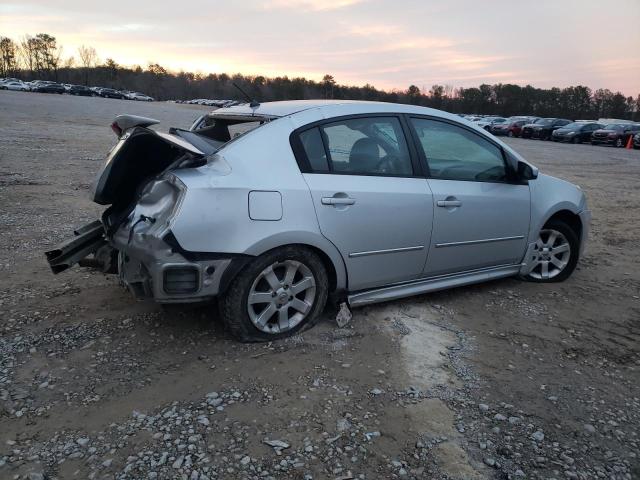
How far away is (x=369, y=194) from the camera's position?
3.68m

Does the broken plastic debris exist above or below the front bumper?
below

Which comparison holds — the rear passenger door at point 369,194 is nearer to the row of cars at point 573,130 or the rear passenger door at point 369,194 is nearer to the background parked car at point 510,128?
the row of cars at point 573,130

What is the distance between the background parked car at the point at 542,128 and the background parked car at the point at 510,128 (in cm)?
79

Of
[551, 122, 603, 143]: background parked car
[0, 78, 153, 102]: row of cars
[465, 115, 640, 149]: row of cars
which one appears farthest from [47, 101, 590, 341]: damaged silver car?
[0, 78, 153, 102]: row of cars

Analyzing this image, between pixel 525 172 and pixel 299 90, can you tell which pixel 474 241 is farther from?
pixel 299 90

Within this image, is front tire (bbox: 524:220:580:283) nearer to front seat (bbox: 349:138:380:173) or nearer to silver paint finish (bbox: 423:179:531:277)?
silver paint finish (bbox: 423:179:531:277)

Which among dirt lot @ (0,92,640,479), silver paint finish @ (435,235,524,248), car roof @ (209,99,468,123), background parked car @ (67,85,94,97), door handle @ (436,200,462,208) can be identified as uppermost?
background parked car @ (67,85,94,97)

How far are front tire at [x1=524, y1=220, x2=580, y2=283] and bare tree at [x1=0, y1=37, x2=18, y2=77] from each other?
129076 mm

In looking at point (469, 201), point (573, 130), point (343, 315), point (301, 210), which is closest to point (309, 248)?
point (301, 210)

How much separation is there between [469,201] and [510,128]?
3848cm

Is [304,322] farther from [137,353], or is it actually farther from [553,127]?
[553,127]

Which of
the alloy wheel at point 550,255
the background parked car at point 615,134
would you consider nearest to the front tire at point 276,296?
the alloy wheel at point 550,255

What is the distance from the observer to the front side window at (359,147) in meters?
3.62

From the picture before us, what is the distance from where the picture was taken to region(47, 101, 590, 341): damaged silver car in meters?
3.22
